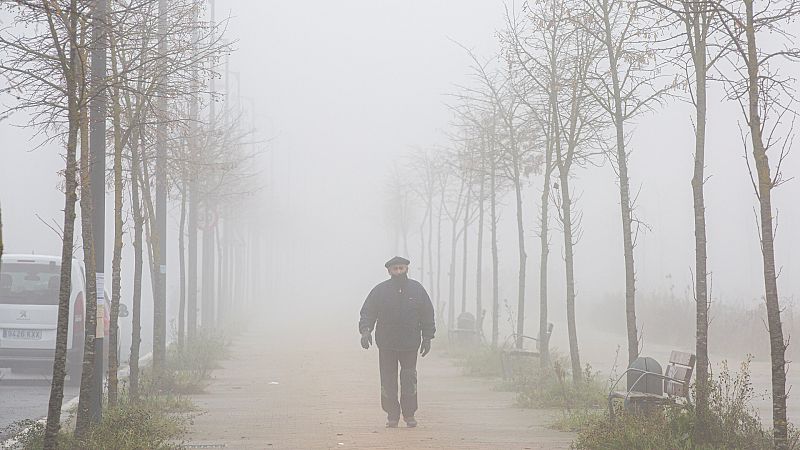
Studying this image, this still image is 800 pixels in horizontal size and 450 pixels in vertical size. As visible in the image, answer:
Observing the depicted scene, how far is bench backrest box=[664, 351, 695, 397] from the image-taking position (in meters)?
11.7

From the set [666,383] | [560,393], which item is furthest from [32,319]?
[666,383]

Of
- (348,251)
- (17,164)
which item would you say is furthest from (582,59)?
(348,251)

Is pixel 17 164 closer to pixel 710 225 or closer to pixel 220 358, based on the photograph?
pixel 710 225

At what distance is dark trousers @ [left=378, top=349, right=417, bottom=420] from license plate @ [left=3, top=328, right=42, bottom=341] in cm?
704

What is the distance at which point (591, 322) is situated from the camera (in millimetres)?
44000

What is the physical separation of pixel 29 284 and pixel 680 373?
35.2 feet

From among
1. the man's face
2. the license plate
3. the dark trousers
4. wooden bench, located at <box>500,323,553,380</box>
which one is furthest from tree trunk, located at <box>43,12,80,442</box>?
wooden bench, located at <box>500,323,553,380</box>

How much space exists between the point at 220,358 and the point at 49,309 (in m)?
6.38

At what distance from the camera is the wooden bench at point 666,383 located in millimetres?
11320

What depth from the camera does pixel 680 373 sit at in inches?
476

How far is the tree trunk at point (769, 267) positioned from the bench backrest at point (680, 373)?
2.74 meters

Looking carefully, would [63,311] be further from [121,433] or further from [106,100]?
[106,100]

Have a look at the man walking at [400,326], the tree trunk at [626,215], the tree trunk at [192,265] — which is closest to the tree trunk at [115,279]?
the man walking at [400,326]

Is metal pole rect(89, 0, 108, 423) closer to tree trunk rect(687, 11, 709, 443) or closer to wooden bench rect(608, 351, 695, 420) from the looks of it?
wooden bench rect(608, 351, 695, 420)
